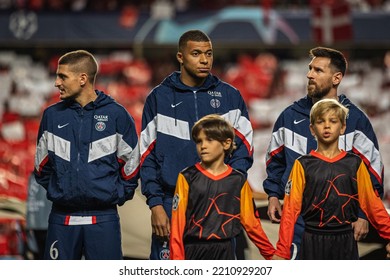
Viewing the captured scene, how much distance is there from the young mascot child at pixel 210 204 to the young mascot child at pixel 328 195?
21 cm

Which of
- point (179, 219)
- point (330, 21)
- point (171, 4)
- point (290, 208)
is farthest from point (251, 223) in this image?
point (171, 4)

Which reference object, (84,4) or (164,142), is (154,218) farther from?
(84,4)

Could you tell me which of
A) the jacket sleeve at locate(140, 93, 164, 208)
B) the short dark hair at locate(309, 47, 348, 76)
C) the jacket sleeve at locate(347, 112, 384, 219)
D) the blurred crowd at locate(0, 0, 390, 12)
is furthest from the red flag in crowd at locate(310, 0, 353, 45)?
the jacket sleeve at locate(140, 93, 164, 208)

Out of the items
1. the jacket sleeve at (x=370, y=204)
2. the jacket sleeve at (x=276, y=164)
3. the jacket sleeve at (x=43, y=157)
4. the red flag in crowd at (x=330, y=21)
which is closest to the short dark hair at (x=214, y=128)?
the jacket sleeve at (x=276, y=164)

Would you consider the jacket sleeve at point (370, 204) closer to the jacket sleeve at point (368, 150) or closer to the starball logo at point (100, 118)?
the jacket sleeve at point (368, 150)

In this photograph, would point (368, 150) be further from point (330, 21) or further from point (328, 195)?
point (330, 21)

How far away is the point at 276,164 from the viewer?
409 cm

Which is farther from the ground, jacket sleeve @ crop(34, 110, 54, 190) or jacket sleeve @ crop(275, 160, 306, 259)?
jacket sleeve @ crop(34, 110, 54, 190)

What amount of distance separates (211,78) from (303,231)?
0.88 meters

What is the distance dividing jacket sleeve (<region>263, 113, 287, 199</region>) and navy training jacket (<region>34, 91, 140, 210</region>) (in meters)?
0.65

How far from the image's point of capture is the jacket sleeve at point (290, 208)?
Result: 362 centimetres

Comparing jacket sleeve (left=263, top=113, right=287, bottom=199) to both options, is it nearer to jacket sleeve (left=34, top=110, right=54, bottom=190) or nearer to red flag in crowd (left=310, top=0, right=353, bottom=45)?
jacket sleeve (left=34, top=110, right=54, bottom=190)

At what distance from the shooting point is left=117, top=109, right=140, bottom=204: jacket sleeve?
3977 millimetres

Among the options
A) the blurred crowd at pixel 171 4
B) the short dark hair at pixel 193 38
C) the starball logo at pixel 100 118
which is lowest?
the starball logo at pixel 100 118
